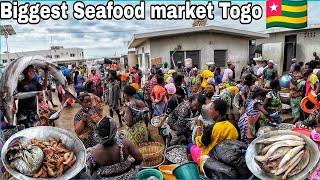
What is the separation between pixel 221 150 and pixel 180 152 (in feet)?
5.49

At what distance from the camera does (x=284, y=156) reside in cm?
280

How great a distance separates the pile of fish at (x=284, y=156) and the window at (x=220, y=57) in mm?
10099

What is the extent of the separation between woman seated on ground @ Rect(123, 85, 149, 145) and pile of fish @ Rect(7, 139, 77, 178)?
161 centimetres

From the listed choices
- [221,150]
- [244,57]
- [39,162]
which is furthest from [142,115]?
[244,57]

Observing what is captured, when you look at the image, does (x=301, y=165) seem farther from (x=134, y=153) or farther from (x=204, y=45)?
(x=204, y=45)

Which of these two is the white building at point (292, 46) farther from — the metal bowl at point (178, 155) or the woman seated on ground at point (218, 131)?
the woman seated on ground at point (218, 131)

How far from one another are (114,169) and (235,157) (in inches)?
48.5

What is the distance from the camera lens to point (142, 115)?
4.57 meters

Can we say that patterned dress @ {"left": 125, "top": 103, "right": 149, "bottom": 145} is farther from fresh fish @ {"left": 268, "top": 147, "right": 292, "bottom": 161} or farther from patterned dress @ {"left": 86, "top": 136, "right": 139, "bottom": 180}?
fresh fish @ {"left": 268, "top": 147, "right": 292, "bottom": 161}

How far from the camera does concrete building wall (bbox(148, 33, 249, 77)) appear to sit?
12164 millimetres

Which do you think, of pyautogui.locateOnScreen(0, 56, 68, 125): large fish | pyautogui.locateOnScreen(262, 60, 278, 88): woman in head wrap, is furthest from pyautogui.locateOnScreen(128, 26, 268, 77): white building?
pyautogui.locateOnScreen(0, 56, 68, 125): large fish

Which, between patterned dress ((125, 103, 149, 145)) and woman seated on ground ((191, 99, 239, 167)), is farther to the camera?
patterned dress ((125, 103, 149, 145))

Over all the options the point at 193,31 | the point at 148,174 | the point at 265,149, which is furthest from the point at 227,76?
the point at 265,149

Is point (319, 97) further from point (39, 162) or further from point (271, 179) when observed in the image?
point (39, 162)
